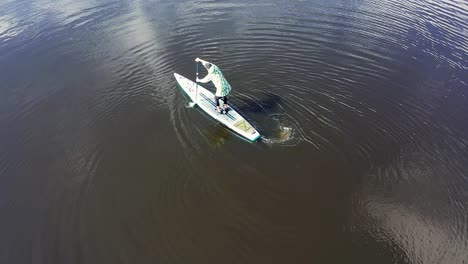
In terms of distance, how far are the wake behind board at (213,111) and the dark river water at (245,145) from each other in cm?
41

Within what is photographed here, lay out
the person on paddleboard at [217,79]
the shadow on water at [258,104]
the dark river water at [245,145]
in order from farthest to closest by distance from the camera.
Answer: the shadow on water at [258,104]
the person on paddleboard at [217,79]
the dark river water at [245,145]

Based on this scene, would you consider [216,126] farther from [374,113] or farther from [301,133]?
[374,113]

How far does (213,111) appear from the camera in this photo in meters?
15.9

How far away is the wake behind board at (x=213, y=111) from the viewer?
569 inches

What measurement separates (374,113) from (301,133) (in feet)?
13.2

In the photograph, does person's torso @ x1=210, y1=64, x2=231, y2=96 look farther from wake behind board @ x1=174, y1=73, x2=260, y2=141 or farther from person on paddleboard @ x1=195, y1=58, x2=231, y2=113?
wake behind board @ x1=174, y1=73, x2=260, y2=141

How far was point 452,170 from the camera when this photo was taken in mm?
12508

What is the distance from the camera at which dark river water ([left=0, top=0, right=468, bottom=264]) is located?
10.7m

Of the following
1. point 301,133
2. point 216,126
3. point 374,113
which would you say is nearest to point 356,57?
point 374,113

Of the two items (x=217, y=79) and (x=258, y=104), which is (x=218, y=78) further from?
(x=258, y=104)

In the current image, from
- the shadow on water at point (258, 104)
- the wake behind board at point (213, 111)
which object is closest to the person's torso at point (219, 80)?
the wake behind board at point (213, 111)

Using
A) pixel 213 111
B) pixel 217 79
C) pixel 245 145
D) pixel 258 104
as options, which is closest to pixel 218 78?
pixel 217 79

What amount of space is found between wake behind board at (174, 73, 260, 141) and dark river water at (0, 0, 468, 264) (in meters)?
0.41

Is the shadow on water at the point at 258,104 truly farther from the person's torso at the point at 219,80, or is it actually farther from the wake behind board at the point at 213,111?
the person's torso at the point at 219,80
